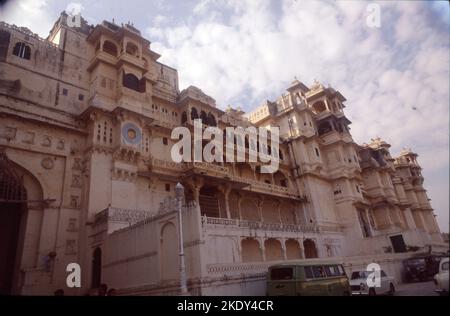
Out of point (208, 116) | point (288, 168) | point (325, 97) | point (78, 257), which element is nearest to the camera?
point (78, 257)

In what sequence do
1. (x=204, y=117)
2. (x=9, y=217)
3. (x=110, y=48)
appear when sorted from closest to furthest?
(x=9, y=217)
(x=110, y=48)
(x=204, y=117)

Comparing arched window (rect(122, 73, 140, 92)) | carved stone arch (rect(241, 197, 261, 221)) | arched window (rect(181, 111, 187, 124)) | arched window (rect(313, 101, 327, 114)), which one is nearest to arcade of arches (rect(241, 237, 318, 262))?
carved stone arch (rect(241, 197, 261, 221))

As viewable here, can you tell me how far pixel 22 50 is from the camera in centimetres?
2259

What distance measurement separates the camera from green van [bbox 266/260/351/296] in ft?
40.9

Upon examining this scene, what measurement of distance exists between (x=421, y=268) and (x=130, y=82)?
28.3 m

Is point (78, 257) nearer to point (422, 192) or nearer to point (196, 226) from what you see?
→ point (196, 226)

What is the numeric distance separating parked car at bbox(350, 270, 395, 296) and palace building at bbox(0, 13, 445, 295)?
5.10 m

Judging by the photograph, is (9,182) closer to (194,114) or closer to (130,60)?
(130,60)

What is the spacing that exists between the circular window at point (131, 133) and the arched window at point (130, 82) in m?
4.35

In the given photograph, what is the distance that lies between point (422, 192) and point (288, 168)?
126ft

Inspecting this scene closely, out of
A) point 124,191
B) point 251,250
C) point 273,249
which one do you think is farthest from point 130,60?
point 273,249

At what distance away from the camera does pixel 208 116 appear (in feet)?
97.8
